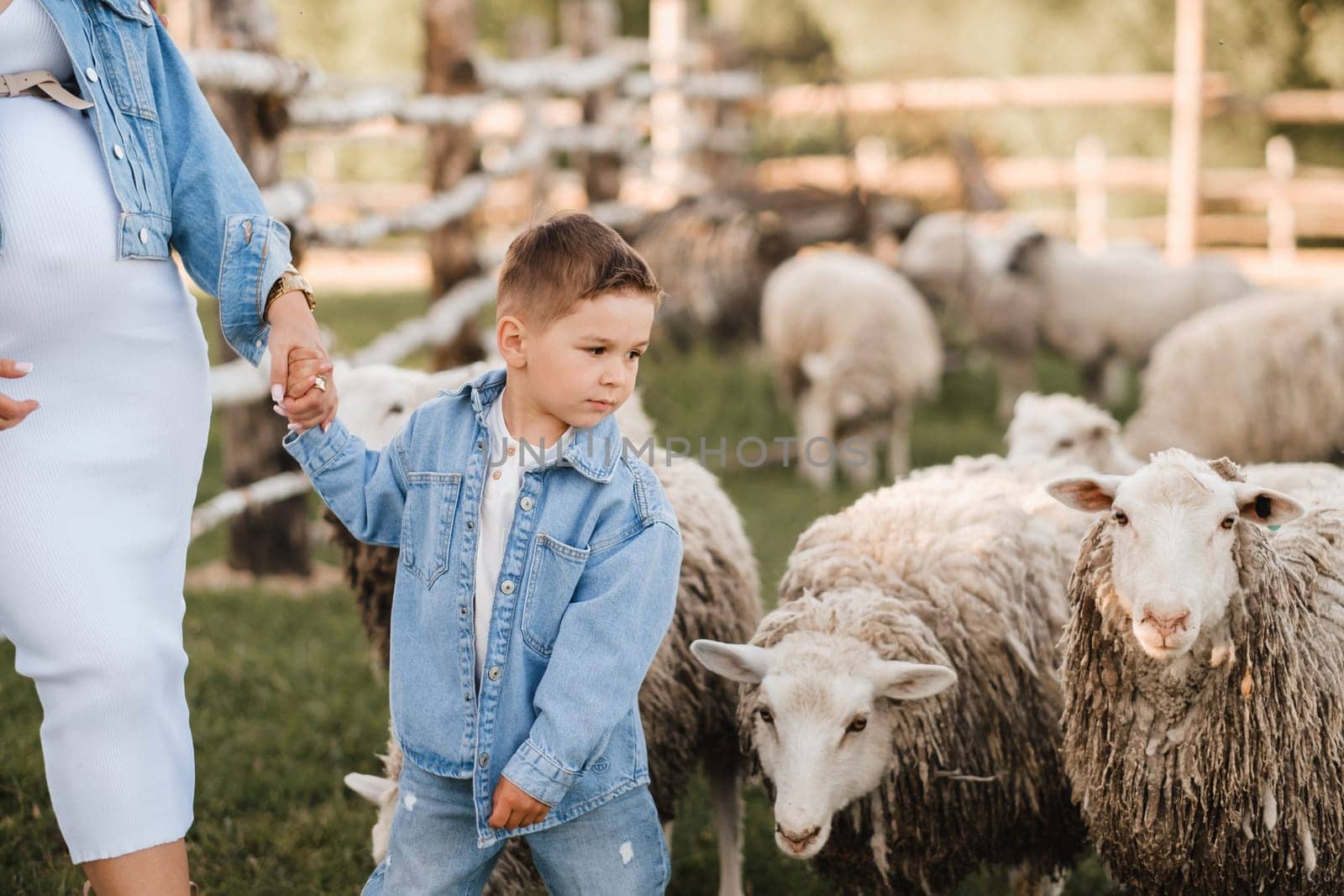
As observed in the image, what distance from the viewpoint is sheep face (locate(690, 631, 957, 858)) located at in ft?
8.48

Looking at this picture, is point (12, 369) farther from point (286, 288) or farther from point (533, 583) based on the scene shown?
point (533, 583)

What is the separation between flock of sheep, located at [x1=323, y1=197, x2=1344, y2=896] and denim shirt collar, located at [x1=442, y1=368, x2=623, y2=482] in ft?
2.47

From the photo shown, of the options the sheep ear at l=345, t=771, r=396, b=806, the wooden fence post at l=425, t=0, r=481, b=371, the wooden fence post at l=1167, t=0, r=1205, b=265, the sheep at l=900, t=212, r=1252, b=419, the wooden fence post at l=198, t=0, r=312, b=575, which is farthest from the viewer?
the wooden fence post at l=1167, t=0, r=1205, b=265

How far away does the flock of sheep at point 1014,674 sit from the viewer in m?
2.46

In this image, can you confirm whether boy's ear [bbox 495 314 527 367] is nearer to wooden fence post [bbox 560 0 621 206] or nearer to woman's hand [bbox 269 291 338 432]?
woman's hand [bbox 269 291 338 432]

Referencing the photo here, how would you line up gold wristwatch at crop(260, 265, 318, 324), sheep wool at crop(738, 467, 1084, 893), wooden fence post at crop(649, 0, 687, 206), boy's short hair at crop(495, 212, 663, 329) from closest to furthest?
boy's short hair at crop(495, 212, 663, 329) < gold wristwatch at crop(260, 265, 318, 324) < sheep wool at crop(738, 467, 1084, 893) < wooden fence post at crop(649, 0, 687, 206)

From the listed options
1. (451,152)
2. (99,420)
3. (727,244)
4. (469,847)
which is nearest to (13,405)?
(99,420)

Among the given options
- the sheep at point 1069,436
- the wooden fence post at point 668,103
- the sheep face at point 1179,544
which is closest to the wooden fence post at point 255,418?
the sheep at point 1069,436

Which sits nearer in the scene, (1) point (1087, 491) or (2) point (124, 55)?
(2) point (124, 55)

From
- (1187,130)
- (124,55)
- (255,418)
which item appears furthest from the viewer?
(1187,130)

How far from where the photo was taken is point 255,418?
514cm

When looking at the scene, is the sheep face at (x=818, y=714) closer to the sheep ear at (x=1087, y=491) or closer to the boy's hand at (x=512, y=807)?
the sheep ear at (x=1087, y=491)

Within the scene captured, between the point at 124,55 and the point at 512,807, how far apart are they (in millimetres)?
1336

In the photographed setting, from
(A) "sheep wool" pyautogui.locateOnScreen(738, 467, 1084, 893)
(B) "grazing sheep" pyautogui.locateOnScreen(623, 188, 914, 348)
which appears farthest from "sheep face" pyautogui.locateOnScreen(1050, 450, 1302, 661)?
(B) "grazing sheep" pyautogui.locateOnScreen(623, 188, 914, 348)
